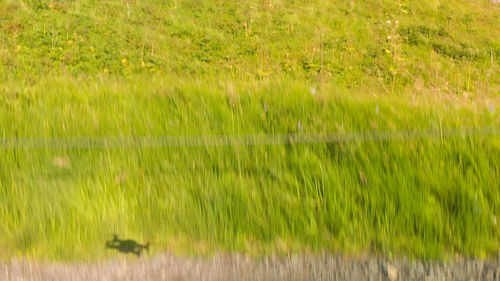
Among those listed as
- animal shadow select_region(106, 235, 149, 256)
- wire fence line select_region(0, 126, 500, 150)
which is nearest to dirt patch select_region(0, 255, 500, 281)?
animal shadow select_region(106, 235, 149, 256)

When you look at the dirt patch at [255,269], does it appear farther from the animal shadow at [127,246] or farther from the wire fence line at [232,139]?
the wire fence line at [232,139]

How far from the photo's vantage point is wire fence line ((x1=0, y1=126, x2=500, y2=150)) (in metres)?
Answer: 2.23

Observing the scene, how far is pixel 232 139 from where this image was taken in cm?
232

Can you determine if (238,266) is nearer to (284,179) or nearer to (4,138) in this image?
(284,179)

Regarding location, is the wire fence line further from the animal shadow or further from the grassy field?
the animal shadow

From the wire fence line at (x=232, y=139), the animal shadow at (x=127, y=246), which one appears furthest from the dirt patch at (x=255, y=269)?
the wire fence line at (x=232, y=139)

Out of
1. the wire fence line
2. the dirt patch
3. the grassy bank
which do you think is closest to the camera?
the dirt patch

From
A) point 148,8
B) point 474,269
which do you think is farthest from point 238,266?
point 148,8

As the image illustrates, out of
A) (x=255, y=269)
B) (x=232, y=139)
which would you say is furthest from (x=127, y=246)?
(x=232, y=139)

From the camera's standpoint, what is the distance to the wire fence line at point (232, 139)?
7.33ft

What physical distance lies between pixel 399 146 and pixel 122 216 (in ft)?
5.32

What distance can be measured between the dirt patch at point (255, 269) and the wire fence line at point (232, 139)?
711 mm

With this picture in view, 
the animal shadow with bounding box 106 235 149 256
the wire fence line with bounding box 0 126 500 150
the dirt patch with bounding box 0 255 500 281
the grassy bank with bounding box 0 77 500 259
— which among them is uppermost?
the wire fence line with bounding box 0 126 500 150

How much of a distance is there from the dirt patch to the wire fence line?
0.71m
